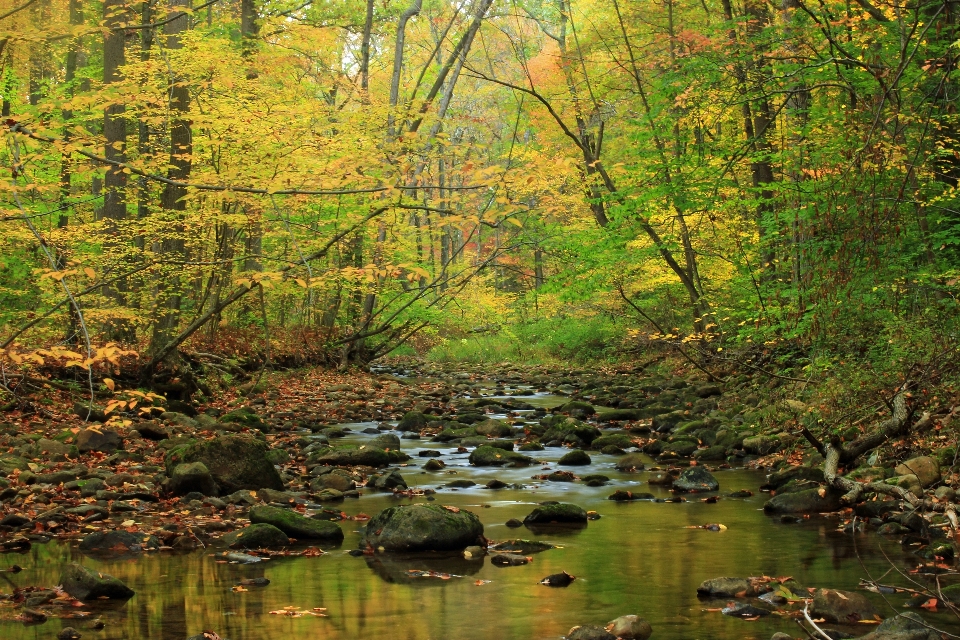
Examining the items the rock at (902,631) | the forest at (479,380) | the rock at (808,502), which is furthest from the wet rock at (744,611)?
the rock at (808,502)

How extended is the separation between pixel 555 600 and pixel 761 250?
9552 mm

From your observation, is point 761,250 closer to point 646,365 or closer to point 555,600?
point 646,365

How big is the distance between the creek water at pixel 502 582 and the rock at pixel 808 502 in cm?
23

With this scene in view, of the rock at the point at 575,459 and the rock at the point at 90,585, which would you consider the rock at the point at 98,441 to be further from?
the rock at the point at 575,459

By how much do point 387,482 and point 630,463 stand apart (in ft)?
9.64

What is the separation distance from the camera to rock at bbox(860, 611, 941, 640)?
154 inches

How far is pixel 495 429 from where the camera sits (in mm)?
12367

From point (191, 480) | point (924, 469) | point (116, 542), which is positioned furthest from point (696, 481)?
point (116, 542)

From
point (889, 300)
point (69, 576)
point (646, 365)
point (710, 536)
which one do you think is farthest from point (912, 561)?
point (646, 365)

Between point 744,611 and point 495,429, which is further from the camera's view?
point 495,429

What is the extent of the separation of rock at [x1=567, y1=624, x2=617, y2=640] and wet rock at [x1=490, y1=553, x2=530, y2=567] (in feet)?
5.06

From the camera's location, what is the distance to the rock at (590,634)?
169 inches

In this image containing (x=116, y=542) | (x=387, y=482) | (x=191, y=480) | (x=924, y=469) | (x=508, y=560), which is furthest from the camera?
(x=387, y=482)

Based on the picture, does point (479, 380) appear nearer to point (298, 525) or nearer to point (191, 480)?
point (191, 480)
